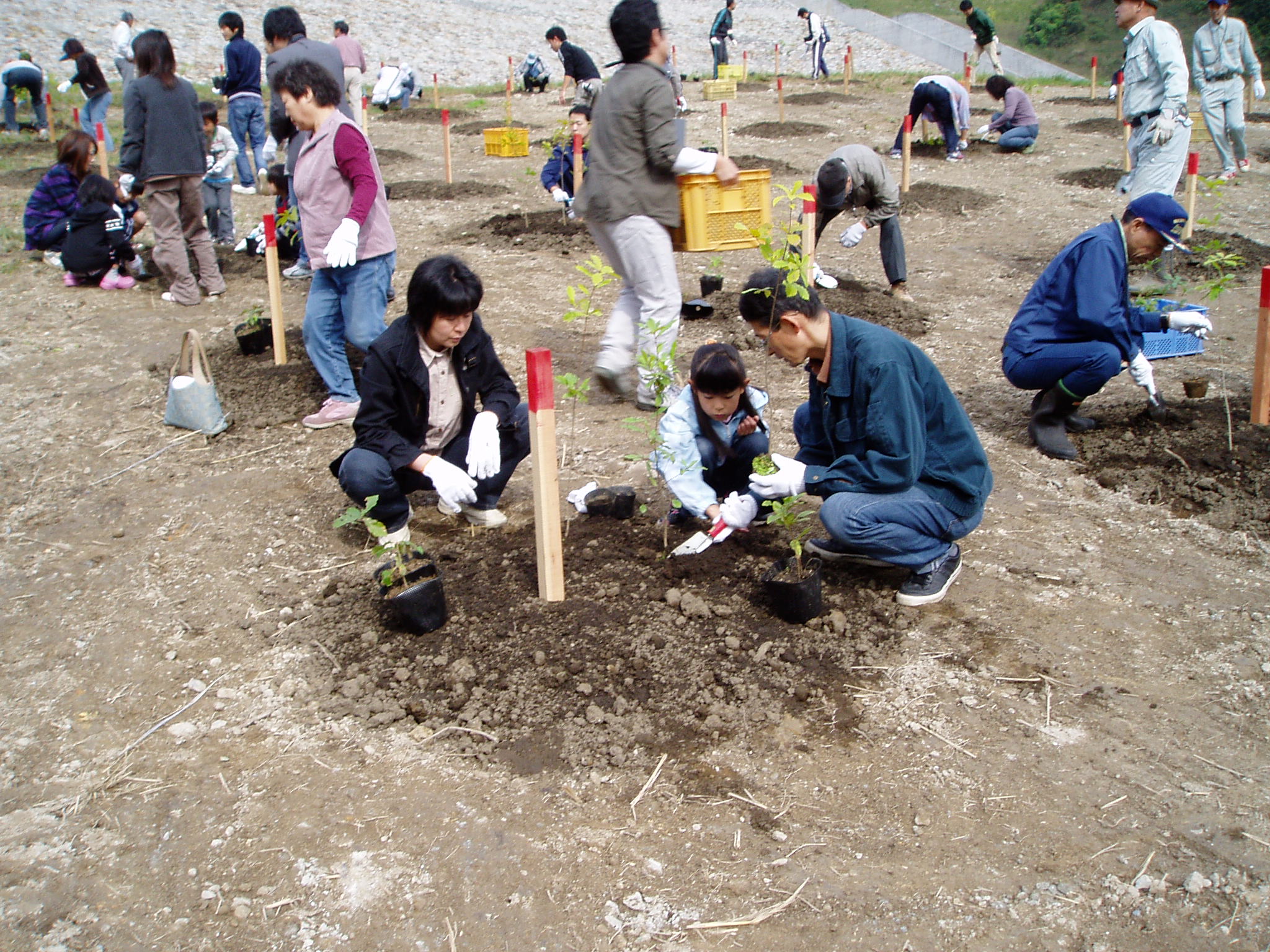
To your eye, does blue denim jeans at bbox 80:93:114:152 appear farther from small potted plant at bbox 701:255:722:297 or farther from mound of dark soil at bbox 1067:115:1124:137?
mound of dark soil at bbox 1067:115:1124:137

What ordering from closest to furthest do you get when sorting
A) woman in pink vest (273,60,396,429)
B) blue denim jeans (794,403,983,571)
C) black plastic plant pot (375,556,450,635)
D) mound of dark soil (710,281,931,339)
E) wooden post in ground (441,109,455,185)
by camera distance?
black plastic plant pot (375,556,450,635) < blue denim jeans (794,403,983,571) < woman in pink vest (273,60,396,429) < mound of dark soil (710,281,931,339) < wooden post in ground (441,109,455,185)

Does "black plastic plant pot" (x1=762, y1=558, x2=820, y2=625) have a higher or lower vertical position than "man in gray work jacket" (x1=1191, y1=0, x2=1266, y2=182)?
lower

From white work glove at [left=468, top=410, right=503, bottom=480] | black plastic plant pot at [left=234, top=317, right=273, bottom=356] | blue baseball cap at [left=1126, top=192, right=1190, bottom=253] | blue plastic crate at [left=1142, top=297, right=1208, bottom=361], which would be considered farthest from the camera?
black plastic plant pot at [left=234, top=317, right=273, bottom=356]

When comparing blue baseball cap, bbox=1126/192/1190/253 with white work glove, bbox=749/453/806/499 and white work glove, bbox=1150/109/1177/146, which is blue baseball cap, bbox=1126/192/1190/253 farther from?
white work glove, bbox=1150/109/1177/146

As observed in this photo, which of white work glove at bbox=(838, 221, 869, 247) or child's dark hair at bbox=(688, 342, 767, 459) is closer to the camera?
child's dark hair at bbox=(688, 342, 767, 459)

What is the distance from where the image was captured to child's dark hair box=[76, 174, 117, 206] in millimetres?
7898

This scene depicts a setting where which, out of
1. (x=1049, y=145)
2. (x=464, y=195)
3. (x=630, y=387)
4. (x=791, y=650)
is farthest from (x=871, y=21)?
(x=791, y=650)

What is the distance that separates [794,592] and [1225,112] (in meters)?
10.2

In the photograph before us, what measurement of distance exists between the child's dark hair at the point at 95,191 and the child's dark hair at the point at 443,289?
221 inches

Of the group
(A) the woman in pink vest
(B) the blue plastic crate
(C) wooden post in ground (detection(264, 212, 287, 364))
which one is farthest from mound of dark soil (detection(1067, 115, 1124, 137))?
(A) the woman in pink vest

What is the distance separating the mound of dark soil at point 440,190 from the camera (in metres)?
10.9

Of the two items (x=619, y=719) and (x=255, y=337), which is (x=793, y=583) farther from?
(x=255, y=337)

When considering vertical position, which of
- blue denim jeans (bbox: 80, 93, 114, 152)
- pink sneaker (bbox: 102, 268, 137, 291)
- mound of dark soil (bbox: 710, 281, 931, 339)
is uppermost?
blue denim jeans (bbox: 80, 93, 114, 152)

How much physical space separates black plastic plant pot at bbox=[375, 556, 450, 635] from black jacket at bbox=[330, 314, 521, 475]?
0.55m
